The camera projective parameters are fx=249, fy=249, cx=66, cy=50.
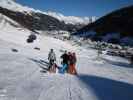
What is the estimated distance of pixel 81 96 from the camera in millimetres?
12703

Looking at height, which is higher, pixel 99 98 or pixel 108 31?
pixel 108 31

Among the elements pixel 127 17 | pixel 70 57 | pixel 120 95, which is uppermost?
pixel 127 17

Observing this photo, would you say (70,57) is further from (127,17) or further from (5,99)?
(127,17)

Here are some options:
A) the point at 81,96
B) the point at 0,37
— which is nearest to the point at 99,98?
the point at 81,96

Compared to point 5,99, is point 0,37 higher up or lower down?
higher up

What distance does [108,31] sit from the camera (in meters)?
159

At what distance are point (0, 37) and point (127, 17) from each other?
448 ft

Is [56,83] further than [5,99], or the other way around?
[56,83]

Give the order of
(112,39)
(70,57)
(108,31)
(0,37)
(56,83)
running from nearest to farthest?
1. (56,83)
2. (70,57)
3. (0,37)
4. (112,39)
5. (108,31)

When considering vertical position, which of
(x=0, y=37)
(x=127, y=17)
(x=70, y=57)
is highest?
(x=127, y=17)

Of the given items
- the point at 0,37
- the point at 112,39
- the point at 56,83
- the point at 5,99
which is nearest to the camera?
the point at 5,99

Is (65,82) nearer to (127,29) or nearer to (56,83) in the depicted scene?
(56,83)

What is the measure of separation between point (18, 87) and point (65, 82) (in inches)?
148

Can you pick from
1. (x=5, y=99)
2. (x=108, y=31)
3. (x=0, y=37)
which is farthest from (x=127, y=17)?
(x=5, y=99)
